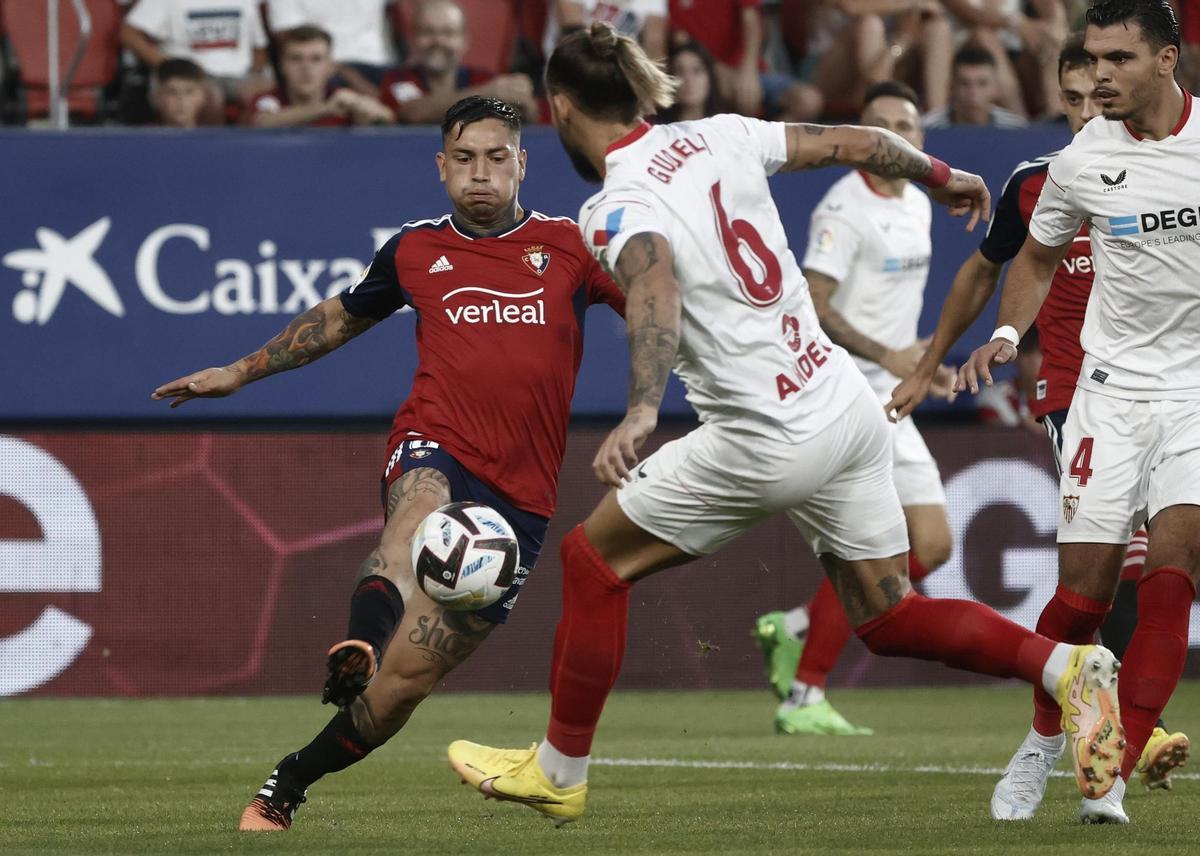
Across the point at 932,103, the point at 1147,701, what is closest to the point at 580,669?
the point at 1147,701

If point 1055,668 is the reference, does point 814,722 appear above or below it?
below

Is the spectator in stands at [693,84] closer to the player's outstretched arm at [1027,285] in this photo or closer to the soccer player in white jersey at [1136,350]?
the player's outstretched arm at [1027,285]

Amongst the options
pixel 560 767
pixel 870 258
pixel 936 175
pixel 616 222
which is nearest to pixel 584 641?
pixel 560 767

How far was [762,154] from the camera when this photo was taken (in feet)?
18.1

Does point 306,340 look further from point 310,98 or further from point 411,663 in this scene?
point 310,98

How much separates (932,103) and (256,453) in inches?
183

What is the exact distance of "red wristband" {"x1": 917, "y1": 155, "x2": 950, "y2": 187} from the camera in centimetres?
589

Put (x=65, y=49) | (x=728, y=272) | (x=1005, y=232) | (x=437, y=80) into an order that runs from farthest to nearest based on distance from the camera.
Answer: (x=437, y=80), (x=65, y=49), (x=1005, y=232), (x=728, y=272)

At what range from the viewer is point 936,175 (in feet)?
19.5

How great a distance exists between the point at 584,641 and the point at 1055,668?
127 centimetres

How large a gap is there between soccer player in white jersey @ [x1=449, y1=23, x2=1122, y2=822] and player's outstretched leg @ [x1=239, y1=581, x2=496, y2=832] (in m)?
0.24

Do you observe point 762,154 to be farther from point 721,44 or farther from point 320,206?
point 721,44

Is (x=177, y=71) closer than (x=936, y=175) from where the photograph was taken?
No

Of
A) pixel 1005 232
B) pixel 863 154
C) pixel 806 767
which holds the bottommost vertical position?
pixel 806 767
